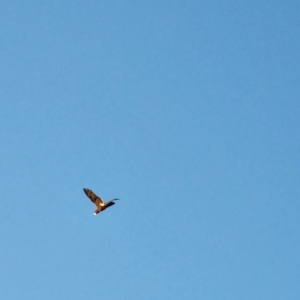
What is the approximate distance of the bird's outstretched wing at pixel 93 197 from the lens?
94.2 metres

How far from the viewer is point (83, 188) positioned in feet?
308

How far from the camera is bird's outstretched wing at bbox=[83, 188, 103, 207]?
94.2 m

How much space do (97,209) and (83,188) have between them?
279cm

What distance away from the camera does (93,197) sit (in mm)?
94562

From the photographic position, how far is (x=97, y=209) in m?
95.1
